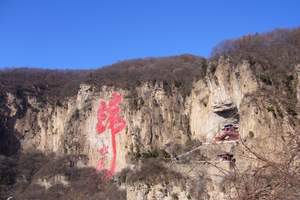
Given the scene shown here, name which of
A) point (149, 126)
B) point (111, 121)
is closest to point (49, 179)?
point (111, 121)

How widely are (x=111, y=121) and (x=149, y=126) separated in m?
6.19

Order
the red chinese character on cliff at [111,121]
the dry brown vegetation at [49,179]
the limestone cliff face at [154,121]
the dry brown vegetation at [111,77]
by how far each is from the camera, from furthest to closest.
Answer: the red chinese character on cliff at [111,121] → the dry brown vegetation at [111,77] → the dry brown vegetation at [49,179] → the limestone cliff face at [154,121]

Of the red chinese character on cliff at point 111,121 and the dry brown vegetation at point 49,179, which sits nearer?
the dry brown vegetation at point 49,179

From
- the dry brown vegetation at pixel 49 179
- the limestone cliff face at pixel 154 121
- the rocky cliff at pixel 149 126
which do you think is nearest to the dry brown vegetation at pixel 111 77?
the rocky cliff at pixel 149 126

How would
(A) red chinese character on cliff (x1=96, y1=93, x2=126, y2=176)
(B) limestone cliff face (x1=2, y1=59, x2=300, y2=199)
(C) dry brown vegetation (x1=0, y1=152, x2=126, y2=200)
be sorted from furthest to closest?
(A) red chinese character on cliff (x1=96, y1=93, x2=126, y2=176), (C) dry brown vegetation (x1=0, y1=152, x2=126, y2=200), (B) limestone cliff face (x1=2, y1=59, x2=300, y2=199)

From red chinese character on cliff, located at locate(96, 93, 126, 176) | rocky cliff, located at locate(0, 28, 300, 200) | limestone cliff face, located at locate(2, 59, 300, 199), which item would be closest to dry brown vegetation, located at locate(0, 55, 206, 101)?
rocky cliff, located at locate(0, 28, 300, 200)

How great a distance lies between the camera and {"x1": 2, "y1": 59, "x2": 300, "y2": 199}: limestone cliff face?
1490 inches

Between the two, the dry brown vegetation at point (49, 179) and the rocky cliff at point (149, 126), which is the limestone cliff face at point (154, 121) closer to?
the rocky cliff at point (149, 126)

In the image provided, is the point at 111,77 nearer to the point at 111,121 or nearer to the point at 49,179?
the point at 111,121

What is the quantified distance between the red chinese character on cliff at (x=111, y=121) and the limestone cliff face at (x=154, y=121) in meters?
0.40

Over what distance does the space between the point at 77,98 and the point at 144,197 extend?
30066mm

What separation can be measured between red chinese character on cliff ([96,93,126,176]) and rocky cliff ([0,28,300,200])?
0.12m

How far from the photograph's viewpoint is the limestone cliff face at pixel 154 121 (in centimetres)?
3784

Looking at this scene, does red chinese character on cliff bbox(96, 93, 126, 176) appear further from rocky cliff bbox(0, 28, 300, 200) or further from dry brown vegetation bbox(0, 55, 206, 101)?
dry brown vegetation bbox(0, 55, 206, 101)
